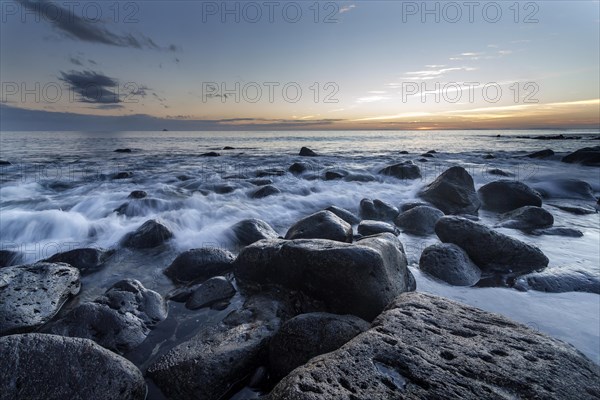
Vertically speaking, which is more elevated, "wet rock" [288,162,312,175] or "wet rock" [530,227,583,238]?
"wet rock" [288,162,312,175]

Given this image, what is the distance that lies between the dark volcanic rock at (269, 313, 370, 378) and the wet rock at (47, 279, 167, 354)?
1.55m

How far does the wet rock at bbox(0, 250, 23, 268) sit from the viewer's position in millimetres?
5281

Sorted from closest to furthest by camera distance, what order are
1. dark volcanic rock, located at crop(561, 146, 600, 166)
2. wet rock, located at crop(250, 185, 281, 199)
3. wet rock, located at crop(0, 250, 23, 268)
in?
wet rock, located at crop(0, 250, 23, 268) → wet rock, located at crop(250, 185, 281, 199) → dark volcanic rock, located at crop(561, 146, 600, 166)

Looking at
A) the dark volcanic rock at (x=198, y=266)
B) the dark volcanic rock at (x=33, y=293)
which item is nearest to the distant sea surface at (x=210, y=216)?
the dark volcanic rock at (x=198, y=266)

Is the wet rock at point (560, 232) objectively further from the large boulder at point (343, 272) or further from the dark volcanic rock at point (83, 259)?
the dark volcanic rock at point (83, 259)

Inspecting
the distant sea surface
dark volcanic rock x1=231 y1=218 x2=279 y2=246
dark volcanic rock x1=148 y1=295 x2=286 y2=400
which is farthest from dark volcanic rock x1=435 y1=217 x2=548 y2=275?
dark volcanic rock x1=148 y1=295 x2=286 y2=400

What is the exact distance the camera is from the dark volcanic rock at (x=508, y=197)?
8852 mm

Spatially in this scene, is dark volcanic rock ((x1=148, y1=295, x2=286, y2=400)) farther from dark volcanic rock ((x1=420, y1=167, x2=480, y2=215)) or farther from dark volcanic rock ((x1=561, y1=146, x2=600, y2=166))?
dark volcanic rock ((x1=561, y1=146, x2=600, y2=166))

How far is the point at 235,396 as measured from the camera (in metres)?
2.58

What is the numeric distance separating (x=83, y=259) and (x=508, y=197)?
10102 millimetres

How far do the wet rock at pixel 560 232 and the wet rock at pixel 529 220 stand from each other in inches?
9.3

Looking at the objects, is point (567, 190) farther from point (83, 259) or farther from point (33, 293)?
point (33, 293)

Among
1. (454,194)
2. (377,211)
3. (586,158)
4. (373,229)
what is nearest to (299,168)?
(377,211)

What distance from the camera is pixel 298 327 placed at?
2768mm
